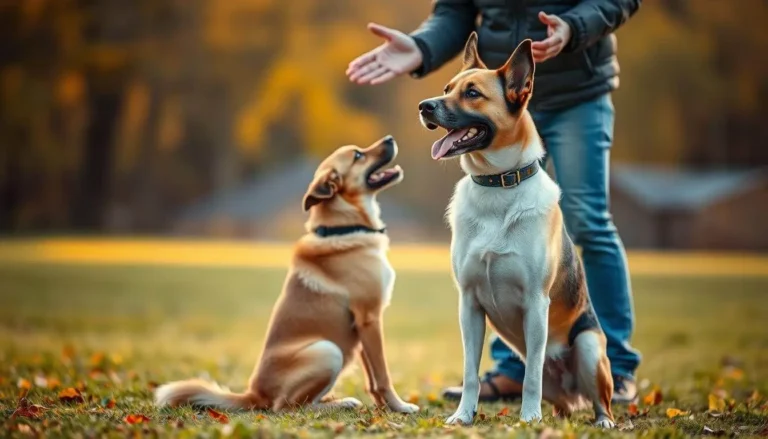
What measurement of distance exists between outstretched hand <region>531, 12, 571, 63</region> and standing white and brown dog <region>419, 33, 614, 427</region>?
0.56 meters

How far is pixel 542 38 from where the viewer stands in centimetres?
491

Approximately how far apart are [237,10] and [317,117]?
6974mm

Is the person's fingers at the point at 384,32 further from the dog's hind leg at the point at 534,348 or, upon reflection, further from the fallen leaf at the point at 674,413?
the fallen leaf at the point at 674,413

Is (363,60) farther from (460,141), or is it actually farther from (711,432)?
(711,432)

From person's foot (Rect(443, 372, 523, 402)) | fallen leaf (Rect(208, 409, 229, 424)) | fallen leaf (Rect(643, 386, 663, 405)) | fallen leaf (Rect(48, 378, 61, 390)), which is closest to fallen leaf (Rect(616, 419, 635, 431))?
fallen leaf (Rect(643, 386, 663, 405))

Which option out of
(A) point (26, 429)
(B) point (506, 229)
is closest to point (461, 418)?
(B) point (506, 229)

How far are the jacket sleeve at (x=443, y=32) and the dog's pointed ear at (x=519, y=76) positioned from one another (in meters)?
1.25

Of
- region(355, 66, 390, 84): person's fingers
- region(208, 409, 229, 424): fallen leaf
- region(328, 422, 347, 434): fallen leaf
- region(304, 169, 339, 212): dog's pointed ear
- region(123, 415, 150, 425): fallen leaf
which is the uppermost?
region(355, 66, 390, 84): person's fingers

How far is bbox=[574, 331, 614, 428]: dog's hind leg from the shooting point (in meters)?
4.08

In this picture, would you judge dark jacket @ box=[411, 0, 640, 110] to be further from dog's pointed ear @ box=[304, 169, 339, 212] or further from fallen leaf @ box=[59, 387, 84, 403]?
fallen leaf @ box=[59, 387, 84, 403]

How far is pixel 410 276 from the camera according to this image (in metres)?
22.5

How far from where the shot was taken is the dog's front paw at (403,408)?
14.8 feet

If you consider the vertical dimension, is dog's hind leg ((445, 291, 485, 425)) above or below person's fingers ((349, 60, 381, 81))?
below

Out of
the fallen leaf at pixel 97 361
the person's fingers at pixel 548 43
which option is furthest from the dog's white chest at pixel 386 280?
the fallen leaf at pixel 97 361
